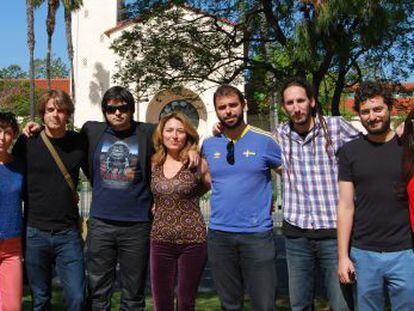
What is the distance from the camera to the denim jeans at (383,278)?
12.9 feet

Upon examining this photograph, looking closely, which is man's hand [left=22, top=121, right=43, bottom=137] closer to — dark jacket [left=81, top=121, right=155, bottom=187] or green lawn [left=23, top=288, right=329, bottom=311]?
dark jacket [left=81, top=121, right=155, bottom=187]

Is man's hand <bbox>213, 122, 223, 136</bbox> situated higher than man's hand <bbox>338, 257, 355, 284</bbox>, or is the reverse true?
man's hand <bbox>213, 122, 223, 136</bbox>

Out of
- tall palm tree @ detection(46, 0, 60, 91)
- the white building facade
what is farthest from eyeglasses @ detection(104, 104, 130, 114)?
the white building facade

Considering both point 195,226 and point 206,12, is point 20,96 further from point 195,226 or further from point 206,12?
point 195,226

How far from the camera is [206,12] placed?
390 inches

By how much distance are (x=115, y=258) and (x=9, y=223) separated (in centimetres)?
86

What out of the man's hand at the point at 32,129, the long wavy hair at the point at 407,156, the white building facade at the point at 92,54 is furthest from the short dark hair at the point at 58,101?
the white building facade at the point at 92,54

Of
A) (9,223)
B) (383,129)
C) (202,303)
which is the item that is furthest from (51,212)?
(202,303)

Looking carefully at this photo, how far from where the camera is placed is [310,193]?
4.30 metres

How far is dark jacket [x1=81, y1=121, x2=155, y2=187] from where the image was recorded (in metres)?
4.77

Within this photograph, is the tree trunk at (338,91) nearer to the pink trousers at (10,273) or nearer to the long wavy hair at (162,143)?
the long wavy hair at (162,143)

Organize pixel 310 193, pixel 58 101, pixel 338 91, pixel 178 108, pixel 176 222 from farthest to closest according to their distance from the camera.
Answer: pixel 338 91 → pixel 178 108 → pixel 58 101 → pixel 176 222 → pixel 310 193

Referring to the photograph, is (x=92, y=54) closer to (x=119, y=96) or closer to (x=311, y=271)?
(x=119, y=96)

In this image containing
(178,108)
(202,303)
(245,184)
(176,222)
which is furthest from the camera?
(202,303)
